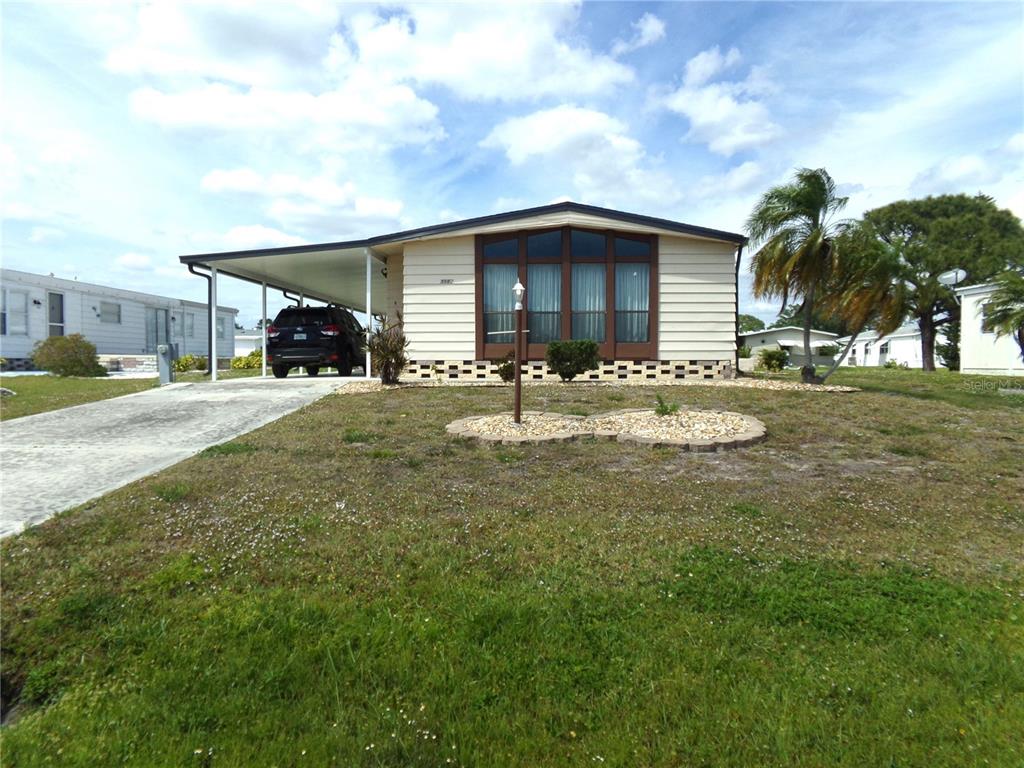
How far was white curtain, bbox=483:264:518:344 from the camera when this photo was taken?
501 inches

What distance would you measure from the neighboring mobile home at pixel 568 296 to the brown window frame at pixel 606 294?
0.02 m

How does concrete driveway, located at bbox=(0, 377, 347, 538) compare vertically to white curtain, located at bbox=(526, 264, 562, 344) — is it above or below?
below

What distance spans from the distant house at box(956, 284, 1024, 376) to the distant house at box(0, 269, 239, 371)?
31.0 metres

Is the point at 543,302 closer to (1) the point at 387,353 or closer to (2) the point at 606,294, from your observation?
(2) the point at 606,294

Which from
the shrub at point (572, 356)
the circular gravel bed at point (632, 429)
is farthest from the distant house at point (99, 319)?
the circular gravel bed at point (632, 429)

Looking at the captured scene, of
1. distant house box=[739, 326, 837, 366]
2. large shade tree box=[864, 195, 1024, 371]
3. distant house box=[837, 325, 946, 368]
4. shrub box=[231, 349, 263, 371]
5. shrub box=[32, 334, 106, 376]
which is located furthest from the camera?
distant house box=[739, 326, 837, 366]

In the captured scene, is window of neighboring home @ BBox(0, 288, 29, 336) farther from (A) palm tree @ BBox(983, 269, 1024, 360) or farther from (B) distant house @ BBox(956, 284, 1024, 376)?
(B) distant house @ BBox(956, 284, 1024, 376)

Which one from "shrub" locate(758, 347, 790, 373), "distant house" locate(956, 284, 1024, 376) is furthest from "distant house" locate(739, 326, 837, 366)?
"shrub" locate(758, 347, 790, 373)

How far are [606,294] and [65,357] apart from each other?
16.3 metres

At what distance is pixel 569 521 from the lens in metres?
3.66

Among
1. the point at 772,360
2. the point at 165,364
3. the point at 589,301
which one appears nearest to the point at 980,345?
the point at 772,360

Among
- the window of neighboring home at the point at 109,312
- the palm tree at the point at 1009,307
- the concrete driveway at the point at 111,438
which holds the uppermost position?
the window of neighboring home at the point at 109,312

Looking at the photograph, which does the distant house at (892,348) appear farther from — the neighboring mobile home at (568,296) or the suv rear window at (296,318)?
the suv rear window at (296,318)

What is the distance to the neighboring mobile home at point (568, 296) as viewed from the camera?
12.6 m
